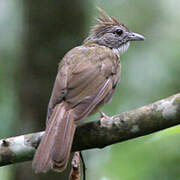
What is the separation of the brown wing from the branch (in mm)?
225

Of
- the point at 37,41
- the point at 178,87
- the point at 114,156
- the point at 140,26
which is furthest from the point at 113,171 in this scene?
the point at 140,26

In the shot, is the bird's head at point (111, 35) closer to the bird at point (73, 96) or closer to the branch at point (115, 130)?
the bird at point (73, 96)

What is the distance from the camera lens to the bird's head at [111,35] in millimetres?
5867

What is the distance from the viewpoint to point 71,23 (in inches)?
232

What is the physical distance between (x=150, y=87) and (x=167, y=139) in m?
3.66

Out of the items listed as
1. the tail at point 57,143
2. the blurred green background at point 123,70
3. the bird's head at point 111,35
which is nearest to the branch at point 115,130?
the tail at point 57,143

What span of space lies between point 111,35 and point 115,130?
2.51 m

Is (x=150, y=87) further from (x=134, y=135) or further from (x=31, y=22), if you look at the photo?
(x=134, y=135)

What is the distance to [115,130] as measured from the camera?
3.64 m

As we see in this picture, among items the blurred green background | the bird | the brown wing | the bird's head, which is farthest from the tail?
the bird's head

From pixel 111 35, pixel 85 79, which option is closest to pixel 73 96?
pixel 85 79

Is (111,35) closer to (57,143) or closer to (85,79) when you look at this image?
(85,79)

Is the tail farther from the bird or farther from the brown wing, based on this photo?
the brown wing

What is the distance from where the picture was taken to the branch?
3.51 metres
